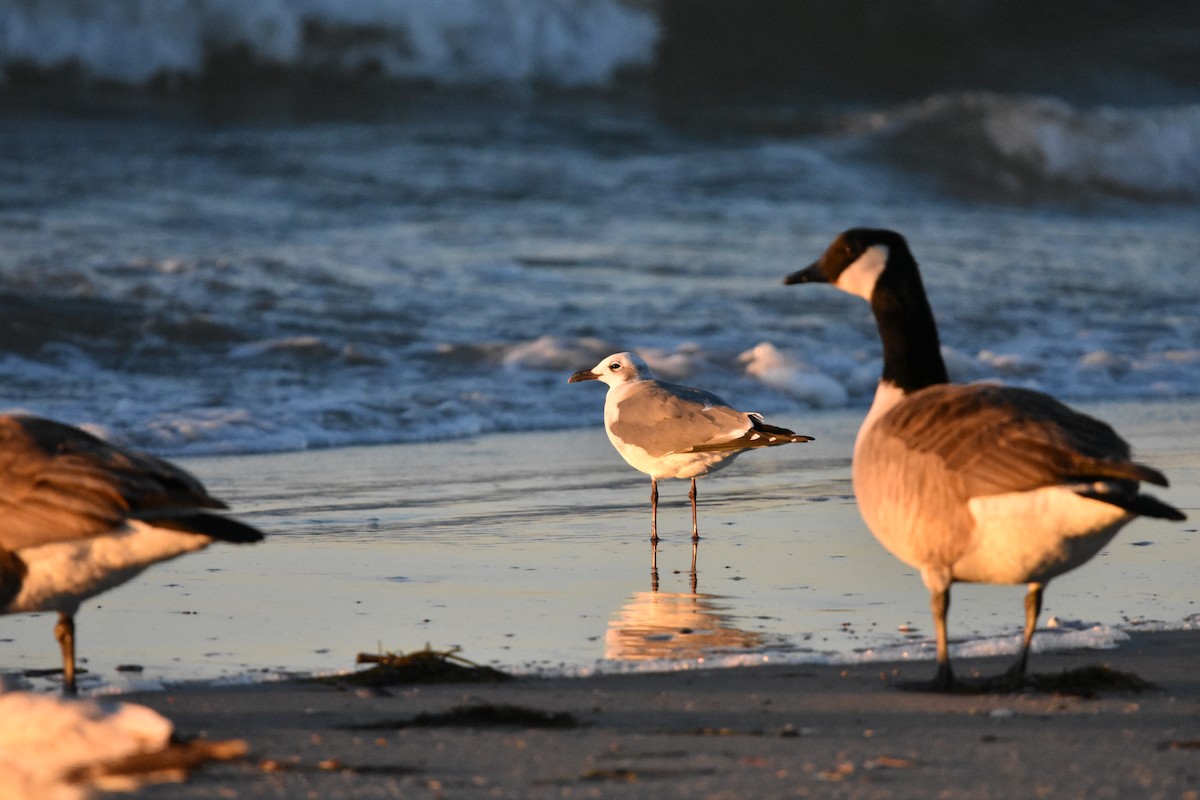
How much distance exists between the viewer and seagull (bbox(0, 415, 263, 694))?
14.8 ft

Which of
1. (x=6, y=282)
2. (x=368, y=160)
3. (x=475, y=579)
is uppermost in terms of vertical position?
(x=368, y=160)

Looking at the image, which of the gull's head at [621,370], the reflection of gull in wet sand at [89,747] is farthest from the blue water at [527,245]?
the reflection of gull in wet sand at [89,747]

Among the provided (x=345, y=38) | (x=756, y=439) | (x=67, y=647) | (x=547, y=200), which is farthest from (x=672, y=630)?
(x=345, y=38)


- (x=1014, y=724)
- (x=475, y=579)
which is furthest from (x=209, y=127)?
(x=1014, y=724)

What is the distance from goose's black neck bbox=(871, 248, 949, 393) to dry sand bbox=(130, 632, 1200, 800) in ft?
2.98

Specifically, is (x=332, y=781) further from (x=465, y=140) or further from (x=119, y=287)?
(x=465, y=140)

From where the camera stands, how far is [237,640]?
18.6ft

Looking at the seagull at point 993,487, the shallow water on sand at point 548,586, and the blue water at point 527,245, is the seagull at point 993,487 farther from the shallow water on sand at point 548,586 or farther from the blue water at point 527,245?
the blue water at point 527,245

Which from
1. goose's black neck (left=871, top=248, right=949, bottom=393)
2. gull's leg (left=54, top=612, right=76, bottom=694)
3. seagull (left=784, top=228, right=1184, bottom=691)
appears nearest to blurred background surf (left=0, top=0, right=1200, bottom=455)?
gull's leg (left=54, top=612, right=76, bottom=694)

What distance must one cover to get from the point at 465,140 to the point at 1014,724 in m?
19.5

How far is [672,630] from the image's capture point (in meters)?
5.94

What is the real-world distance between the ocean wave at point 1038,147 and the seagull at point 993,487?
791 inches

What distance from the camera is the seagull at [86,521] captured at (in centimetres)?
450

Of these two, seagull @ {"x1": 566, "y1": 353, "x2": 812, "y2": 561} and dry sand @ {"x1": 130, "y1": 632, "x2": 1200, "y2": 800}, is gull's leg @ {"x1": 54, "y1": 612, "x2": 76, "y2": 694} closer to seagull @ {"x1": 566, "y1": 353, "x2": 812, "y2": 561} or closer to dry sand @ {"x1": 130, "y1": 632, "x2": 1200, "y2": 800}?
dry sand @ {"x1": 130, "y1": 632, "x2": 1200, "y2": 800}
